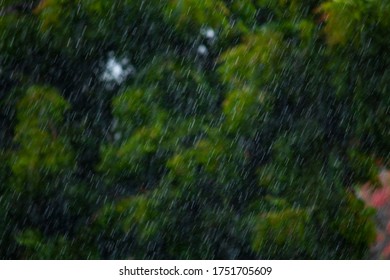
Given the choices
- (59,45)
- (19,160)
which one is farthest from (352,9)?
(19,160)

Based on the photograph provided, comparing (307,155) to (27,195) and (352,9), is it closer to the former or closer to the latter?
(352,9)

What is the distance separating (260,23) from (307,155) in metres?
1.38

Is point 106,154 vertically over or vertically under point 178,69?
under

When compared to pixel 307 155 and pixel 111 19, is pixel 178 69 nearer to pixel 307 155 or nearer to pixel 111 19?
pixel 111 19

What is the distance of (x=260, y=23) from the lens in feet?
22.0

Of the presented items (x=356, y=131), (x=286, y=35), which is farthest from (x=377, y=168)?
(x=286, y=35)

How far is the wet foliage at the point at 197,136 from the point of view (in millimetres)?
5844

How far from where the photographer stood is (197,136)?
5.99 metres

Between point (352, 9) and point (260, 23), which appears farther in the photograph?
point (260, 23)

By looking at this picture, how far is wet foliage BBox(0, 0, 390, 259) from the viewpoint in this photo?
5.84 meters
